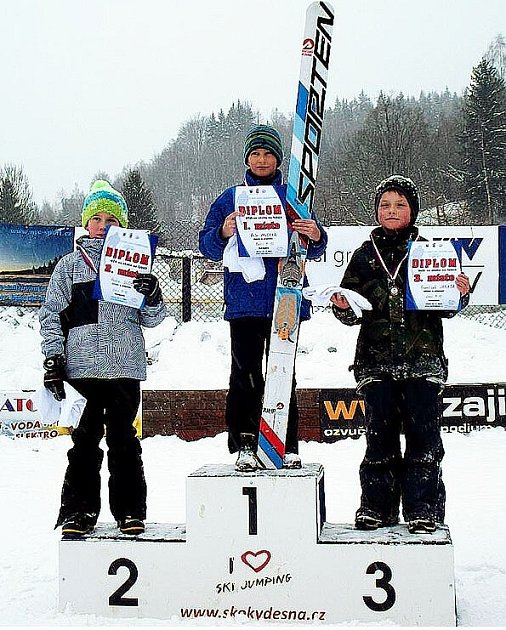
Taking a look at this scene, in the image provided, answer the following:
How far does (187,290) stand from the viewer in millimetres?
9258

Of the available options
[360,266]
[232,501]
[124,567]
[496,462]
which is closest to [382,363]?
[360,266]

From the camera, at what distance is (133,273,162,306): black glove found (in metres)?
3.59

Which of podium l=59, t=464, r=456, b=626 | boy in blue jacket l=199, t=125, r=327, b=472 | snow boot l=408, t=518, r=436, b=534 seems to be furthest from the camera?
boy in blue jacket l=199, t=125, r=327, b=472

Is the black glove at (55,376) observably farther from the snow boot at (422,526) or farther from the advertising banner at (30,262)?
the advertising banner at (30,262)

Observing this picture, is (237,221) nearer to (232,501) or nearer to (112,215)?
(112,215)

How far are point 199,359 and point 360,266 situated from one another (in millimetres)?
6011

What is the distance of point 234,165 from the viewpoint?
58312 millimetres

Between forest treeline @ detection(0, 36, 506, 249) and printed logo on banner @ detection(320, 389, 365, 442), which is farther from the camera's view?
forest treeline @ detection(0, 36, 506, 249)

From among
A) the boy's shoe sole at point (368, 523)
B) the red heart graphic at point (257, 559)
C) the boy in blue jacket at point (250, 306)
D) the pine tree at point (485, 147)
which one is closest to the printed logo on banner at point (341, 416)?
the boy in blue jacket at point (250, 306)

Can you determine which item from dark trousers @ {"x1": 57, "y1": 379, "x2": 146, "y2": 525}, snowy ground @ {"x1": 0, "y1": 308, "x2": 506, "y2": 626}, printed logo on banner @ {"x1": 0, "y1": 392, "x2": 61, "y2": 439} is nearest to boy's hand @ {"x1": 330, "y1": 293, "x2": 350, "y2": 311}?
dark trousers @ {"x1": 57, "y1": 379, "x2": 146, "y2": 525}

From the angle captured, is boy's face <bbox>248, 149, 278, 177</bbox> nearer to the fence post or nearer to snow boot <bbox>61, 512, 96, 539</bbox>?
snow boot <bbox>61, 512, 96, 539</bbox>

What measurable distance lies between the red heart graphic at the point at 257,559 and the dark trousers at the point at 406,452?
1.77ft

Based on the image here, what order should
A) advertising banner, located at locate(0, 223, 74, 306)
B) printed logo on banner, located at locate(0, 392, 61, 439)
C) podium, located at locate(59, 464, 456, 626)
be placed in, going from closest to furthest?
podium, located at locate(59, 464, 456, 626)
printed logo on banner, located at locate(0, 392, 61, 439)
advertising banner, located at locate(0, 223, 74, 306)

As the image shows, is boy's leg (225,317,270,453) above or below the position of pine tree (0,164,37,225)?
below
